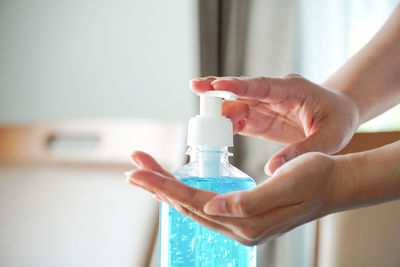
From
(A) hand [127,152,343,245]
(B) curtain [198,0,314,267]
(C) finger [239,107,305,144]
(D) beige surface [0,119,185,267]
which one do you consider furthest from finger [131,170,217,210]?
(B) curtain [198,0,314,267]

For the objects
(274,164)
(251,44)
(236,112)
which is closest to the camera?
(274,164)

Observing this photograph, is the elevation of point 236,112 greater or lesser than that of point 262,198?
greater

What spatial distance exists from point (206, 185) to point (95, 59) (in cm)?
146

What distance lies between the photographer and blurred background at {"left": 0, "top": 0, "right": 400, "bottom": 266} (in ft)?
2.99

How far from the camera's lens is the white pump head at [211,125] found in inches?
17.7

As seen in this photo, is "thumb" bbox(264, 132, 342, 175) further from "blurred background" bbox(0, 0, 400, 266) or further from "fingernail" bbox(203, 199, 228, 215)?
"blurred background" bbox(0, 0, 400, 266)

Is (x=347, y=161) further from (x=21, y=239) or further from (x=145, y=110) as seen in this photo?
(x=145, y=110)

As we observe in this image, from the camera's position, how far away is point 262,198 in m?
0.37

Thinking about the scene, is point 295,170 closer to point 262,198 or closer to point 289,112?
point 262,198

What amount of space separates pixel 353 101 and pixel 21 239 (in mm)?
757

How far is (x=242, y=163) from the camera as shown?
124cm

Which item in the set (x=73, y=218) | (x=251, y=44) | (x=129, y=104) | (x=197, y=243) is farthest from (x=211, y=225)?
(x=129, y=104)

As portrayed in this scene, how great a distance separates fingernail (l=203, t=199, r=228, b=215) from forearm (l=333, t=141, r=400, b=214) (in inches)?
5.1

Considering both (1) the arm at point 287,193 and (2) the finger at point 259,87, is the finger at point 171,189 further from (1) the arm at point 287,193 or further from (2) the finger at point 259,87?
(2) the finger at point 259,87
